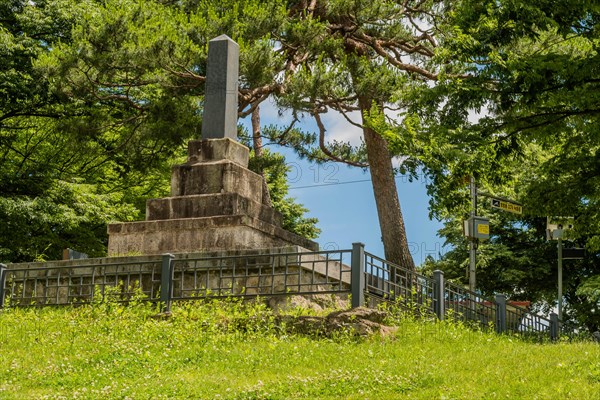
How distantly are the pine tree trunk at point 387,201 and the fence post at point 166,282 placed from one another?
8370 millimetres

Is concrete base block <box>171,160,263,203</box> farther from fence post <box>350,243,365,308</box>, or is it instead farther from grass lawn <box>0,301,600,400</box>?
fence post <box>350,243,365,308</box>

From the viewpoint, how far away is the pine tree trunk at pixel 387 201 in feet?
68.9

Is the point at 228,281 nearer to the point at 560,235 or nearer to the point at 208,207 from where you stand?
the point at 208,207

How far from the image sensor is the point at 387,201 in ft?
70.2

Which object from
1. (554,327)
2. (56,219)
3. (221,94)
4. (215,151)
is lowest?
(554,327)

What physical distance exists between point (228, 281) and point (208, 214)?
1.64 meters

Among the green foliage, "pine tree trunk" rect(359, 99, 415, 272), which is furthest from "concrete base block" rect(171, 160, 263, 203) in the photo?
the green foliage

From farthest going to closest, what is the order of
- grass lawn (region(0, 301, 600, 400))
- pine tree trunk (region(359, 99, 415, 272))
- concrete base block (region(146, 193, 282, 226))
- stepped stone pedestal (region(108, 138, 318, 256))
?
1. pine tree trunk (region(359, 99, 415, 272))
2. concrete base block (region(146, 193, 282, 226))
3. stepped stone pedestal (region(108, 138, 318, 256))
4. grass lawn (region(0, 301, 600, 400))

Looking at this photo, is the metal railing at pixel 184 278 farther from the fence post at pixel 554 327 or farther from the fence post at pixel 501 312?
the fence post at pixel 554 327

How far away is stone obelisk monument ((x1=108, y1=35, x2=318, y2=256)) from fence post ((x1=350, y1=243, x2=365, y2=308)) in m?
2.50

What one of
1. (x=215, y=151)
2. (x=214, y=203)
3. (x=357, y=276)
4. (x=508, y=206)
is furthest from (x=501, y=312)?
(x=215, y=151)

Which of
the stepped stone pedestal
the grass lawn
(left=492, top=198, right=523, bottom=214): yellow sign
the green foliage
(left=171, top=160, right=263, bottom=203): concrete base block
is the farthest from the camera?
the green foliage

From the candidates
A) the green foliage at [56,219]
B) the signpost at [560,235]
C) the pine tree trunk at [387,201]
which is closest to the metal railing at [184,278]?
the pine tree trunk at [387,201]

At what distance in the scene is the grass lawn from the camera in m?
9.23
